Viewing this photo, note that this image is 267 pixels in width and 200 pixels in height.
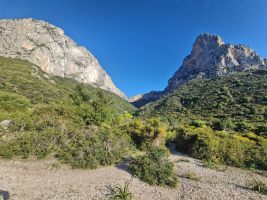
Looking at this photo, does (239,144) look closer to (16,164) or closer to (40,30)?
(16,164)

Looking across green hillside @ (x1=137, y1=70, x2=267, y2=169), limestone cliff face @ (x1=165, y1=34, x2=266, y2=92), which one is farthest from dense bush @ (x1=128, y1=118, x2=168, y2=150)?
limestone cliff face @ (x1=165, y1=34, x2=266, y2=92)

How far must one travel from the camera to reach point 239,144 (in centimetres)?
1522

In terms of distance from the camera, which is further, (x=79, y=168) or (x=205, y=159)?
(x=205, y=159)

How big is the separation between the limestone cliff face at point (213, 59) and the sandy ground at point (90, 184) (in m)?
124

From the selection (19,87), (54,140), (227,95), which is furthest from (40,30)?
(54,140)

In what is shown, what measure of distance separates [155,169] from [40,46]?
15002cm

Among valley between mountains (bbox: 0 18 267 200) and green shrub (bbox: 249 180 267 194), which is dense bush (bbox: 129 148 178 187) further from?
green shrub (bbox: 249 180 267 194)

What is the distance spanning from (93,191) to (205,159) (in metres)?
9.00

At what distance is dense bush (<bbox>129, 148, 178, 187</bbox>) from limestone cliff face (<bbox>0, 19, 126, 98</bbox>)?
11701cm

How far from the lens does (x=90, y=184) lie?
898 centimetres

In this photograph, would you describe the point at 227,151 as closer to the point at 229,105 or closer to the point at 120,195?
the point at 120,195

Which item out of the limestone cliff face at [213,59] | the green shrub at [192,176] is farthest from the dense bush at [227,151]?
the limestone cliff face at [213,59]

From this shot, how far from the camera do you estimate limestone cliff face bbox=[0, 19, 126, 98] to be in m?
126

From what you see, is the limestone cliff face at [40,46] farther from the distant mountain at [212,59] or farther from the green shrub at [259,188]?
the green shrub at [259,188]
